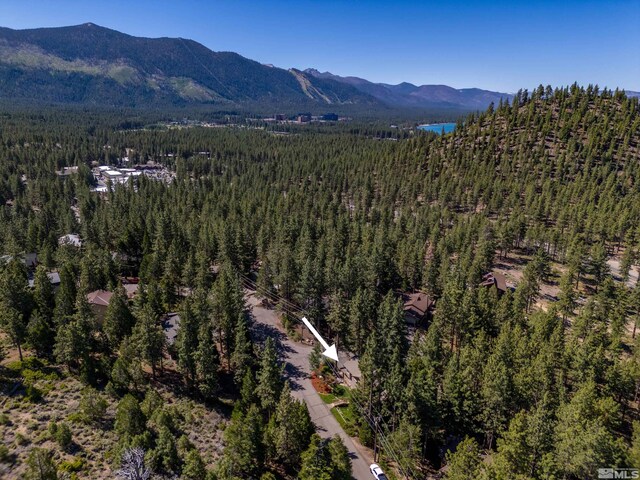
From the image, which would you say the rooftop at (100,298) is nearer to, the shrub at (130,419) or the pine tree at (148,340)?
the pine tree at (148,340)

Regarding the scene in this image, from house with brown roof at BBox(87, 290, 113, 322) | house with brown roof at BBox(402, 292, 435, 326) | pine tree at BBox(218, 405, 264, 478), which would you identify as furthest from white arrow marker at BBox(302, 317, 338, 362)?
house with brown roof at BBox(87, 290, 113, 322)

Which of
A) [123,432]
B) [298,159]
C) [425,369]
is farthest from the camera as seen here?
[298,159]

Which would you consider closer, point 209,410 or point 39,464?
point 39,464

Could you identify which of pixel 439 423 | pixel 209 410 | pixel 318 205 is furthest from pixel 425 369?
pixel 318 205

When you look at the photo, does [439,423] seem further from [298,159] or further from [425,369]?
[298,159]

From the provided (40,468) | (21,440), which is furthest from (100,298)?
(40,468)

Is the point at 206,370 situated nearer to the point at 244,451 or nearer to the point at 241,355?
the point at 241,355

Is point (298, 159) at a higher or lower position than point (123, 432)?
higher
